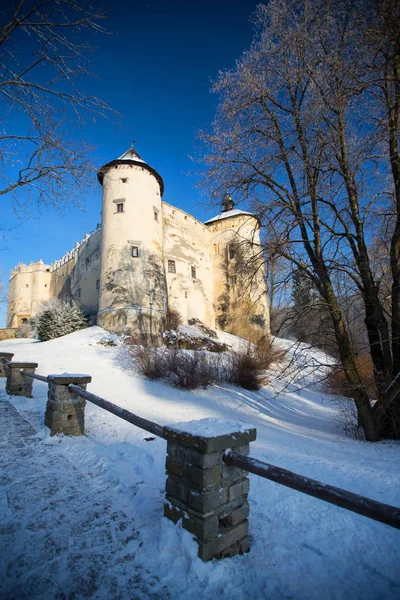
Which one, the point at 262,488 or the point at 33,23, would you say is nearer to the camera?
the point at 262,488

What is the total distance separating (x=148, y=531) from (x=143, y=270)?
18329 mm

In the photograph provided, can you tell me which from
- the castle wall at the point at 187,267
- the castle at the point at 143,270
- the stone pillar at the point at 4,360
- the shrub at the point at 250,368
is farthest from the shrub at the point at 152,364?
the castle wall at the point at 187,267

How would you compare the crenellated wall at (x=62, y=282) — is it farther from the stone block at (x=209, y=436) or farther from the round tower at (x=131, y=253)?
the stone block at (x=209, y=436)

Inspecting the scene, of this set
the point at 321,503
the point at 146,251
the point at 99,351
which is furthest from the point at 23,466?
the point at 146,251

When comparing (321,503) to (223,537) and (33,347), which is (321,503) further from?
(33,347)

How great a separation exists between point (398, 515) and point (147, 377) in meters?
11.2

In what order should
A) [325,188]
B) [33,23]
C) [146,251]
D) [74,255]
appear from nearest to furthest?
1. [33,23]
2. [325,188]
3. [146,251]
4. [74,255]

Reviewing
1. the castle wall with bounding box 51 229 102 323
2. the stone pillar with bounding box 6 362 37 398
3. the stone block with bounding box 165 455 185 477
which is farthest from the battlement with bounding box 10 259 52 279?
the stone block with bounding box 165 455 185 477

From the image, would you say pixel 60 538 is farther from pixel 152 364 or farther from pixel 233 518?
pixel 152 364

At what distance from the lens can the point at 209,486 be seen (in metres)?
2.22

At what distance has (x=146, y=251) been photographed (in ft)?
67.9

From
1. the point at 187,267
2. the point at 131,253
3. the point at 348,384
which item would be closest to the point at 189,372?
the point at 348,384

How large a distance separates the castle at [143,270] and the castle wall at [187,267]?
0.28 feet

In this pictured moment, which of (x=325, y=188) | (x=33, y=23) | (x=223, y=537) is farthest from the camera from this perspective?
(x=325, y=188)
